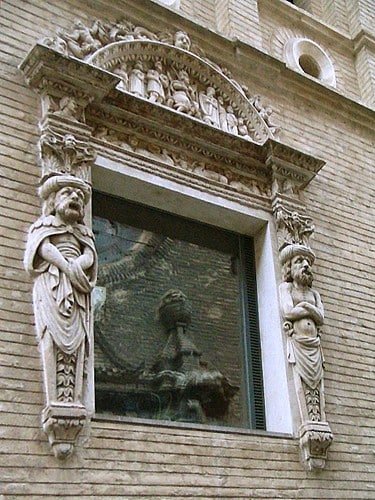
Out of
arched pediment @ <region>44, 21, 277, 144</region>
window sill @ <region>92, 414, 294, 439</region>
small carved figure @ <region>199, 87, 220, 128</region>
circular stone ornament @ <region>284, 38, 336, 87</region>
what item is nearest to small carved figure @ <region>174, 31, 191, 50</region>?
arched pediment @ <region>44, 21, 277, 144</region>

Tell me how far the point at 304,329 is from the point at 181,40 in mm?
3362

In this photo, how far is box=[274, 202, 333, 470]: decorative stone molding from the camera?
7176 millimetres

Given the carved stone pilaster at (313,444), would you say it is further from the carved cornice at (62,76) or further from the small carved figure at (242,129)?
the carved cornice at (62,76)

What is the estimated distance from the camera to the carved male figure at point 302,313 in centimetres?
745

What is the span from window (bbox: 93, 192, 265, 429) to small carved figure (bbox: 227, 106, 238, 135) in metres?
1.11

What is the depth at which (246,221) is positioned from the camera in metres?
8.21

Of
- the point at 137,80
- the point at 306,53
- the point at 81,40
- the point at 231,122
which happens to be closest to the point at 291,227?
the point at 231,122

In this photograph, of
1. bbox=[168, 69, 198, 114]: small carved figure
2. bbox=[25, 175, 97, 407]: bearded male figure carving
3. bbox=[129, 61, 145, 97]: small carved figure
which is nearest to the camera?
bbox=[25, 175, 97, 407]: bearded male figure carving

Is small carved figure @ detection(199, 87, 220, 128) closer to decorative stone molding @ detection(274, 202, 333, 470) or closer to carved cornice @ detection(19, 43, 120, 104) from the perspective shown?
decorative stone molding @ detection(274, 202, 333, 470)

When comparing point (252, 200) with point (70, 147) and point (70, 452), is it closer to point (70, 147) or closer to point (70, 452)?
point (70, 147)

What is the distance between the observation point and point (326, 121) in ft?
31.9

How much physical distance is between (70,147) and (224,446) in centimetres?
291

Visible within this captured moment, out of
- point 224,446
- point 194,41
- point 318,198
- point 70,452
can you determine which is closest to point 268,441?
point 224,446

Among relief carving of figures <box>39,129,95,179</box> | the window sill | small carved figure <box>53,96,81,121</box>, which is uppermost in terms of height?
small carved figure <box>53,96,81,121</box>
